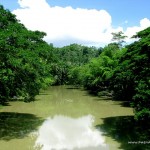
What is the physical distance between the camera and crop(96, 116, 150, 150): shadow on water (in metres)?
17.6

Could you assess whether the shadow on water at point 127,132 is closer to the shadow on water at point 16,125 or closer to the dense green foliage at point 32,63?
the dense green foliage at point 32,63

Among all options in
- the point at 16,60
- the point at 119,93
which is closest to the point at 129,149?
the point at 16,60

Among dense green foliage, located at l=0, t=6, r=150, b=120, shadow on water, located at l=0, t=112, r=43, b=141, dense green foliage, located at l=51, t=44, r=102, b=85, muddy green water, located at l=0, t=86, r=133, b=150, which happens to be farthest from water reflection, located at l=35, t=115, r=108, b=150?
dense green foliage, located at l=51, t=44, r=102, b=85

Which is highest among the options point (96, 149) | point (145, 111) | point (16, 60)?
point (16, 60)

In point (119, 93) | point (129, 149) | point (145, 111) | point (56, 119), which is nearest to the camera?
point (145, 111)

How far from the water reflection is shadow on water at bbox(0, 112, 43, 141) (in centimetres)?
84

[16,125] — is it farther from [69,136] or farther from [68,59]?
[68,59]

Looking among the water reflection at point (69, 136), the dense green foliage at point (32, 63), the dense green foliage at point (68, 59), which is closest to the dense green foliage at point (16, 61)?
the dense green foliage at point (32, 63)

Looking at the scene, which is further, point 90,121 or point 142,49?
point 90,121

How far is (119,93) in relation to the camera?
45.6 metres

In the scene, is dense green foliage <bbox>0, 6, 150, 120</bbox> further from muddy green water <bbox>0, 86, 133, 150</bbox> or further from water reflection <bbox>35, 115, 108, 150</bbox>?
water reflection <bbox>35, 115, 108, 150</bbox>

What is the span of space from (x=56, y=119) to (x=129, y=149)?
43.7 feet

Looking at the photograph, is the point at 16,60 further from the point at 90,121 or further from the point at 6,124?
the point at 90,121

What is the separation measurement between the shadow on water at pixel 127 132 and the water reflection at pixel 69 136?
92cm
